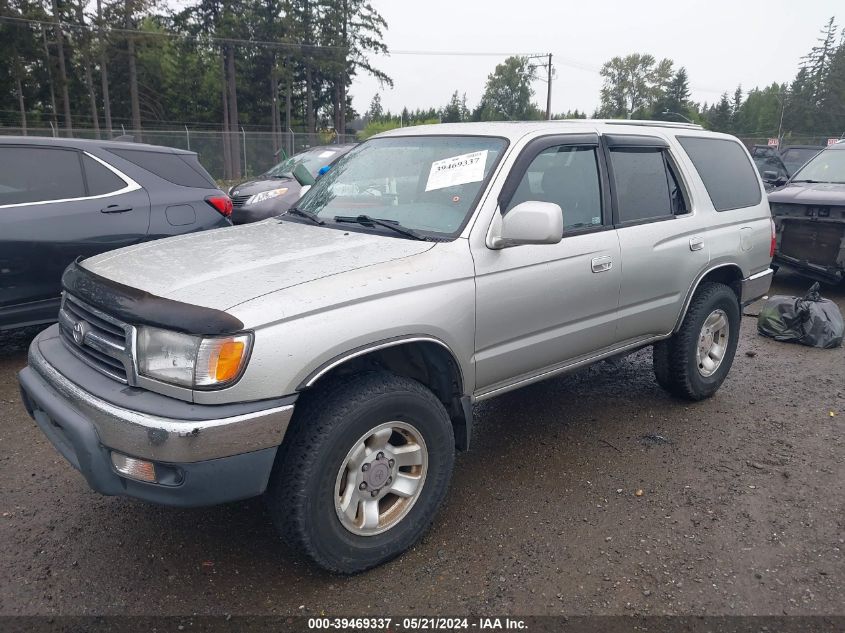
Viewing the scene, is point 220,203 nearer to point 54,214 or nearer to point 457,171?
point 54,214

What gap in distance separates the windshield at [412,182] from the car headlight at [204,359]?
1186 millimetres

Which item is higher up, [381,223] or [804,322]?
[381,223]

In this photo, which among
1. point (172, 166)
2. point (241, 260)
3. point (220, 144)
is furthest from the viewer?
point (220, 144)

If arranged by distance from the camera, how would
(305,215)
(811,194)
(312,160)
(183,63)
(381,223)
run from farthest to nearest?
(183,63) → (312,160) → (811,194) → (305,215) → (381,223)

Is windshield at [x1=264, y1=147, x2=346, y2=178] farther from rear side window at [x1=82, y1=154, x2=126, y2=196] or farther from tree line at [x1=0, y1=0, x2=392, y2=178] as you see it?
tree line at [x1=0, y1=0, x2=392, y2=178]

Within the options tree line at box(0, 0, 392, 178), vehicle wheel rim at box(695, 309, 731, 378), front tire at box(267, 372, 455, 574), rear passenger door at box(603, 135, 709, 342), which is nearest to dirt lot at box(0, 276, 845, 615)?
front tire at box(267, 372, 455, 574)

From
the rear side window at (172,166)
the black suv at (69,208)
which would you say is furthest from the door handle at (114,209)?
the rear side window at (172,166)

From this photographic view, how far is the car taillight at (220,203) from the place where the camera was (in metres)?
5.79

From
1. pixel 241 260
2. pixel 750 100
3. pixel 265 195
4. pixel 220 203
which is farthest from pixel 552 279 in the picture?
pixel 750 100

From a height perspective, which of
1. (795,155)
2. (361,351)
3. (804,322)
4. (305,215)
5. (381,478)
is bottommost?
(804,322)

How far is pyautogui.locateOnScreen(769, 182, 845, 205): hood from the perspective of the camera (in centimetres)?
738

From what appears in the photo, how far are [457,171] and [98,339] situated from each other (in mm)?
1839

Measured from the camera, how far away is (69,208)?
16.3ft

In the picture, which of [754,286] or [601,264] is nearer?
[601,264]
